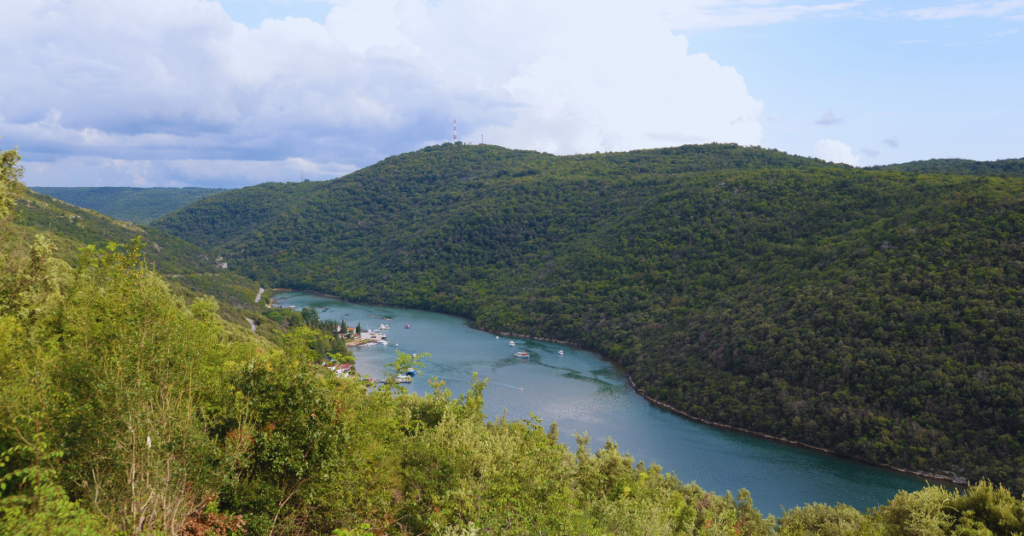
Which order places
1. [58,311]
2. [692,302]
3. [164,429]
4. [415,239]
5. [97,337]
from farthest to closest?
1. [415,239]
2. [692,302]
3. [58,311]
4. [97,337]
5. [164,429]

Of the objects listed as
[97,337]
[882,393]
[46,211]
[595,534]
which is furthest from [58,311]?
[46,211]

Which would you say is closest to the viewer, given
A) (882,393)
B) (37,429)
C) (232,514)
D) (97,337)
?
(37,429)

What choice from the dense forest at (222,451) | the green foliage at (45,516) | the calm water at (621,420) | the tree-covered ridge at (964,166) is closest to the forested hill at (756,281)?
the calm water at (621,420)

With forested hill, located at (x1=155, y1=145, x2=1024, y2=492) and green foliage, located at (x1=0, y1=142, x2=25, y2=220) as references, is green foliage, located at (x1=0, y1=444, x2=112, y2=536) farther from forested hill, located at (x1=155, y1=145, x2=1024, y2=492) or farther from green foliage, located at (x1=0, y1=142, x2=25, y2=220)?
forested hill, located at (x1=155, y1=145, x2=1024, y2=492)

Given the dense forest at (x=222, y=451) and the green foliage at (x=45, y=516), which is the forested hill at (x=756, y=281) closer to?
the dense forest at (x=222, y=451)

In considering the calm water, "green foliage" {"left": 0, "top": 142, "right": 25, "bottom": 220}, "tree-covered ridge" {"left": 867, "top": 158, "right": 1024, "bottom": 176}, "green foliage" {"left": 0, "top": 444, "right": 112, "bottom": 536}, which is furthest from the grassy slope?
"tree-covered ridge" {"left": 867, "top": 158, "right": 1024, "bottom": 176}

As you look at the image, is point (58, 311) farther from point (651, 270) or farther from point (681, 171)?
point (681, 171)
